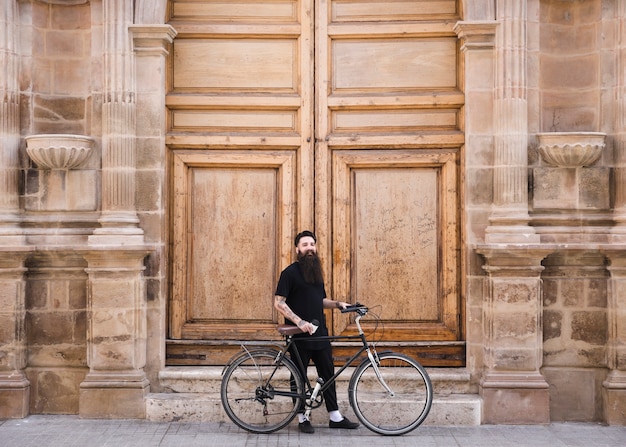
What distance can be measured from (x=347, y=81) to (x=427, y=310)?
228 cm

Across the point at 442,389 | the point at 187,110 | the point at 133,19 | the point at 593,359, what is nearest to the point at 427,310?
the point at 442,389

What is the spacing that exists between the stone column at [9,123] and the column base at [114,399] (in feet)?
4.82

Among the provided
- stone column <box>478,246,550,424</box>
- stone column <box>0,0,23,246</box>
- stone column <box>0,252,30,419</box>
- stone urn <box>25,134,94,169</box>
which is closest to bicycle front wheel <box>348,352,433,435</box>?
stone column <box>478,246,550,424</box>

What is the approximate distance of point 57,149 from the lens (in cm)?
743

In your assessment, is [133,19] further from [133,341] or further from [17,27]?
[133,341]

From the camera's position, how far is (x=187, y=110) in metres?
7.96

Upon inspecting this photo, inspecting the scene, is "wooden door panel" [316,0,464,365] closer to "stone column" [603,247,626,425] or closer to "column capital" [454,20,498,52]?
"column capital" [454,20,498,52]

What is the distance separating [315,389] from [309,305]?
688 millimetres

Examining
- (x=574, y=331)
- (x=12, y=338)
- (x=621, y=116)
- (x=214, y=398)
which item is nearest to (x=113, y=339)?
(x=12, y=338)

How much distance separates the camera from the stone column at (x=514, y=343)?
7285mm

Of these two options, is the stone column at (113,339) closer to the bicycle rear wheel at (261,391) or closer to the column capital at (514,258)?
the bicycle rear wheel at (261,391)

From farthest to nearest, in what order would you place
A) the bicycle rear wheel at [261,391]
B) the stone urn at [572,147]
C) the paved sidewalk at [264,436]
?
the stone urn at [572,147] → the bicycle rear wheel at [261,391] → the paved sidewalk at [264,436]

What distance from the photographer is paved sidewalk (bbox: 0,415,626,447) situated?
263 inches

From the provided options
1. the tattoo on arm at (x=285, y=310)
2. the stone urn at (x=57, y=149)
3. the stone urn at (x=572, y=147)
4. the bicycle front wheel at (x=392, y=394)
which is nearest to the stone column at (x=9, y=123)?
the stone urn at (x=57, y=149)
